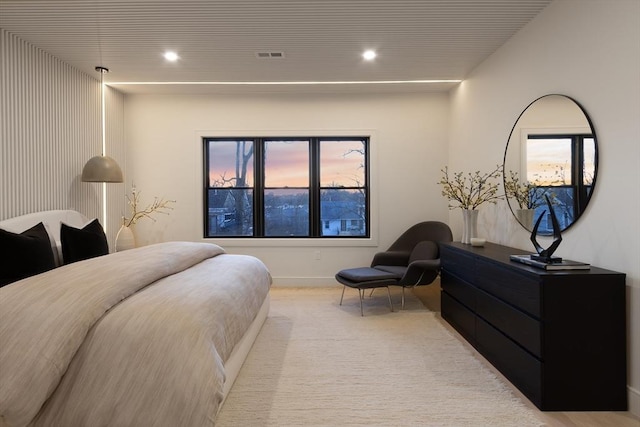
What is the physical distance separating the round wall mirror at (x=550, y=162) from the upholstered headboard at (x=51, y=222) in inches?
153

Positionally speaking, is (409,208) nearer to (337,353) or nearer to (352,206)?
(352,206)

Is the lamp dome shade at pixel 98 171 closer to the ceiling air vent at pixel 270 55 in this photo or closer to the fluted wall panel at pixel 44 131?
the fluted wall panel at pixel 44 131

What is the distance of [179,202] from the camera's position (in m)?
5.39

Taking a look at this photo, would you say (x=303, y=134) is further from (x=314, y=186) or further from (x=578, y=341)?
(x=578, y=341)

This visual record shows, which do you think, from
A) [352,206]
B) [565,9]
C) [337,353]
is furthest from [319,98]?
[337,353]

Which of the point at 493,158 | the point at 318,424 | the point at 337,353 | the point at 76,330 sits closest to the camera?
the point at 76,330

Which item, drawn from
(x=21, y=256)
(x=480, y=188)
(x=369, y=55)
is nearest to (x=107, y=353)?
(x=21, y=256)

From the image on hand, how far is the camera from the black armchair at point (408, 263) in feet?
13.3

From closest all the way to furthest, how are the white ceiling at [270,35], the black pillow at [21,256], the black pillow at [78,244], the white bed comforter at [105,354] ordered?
the white bed comforter at [105,354] < the black pillow at [21,256] < the white ceiling at [270,35] < the black pillow at [78,244]

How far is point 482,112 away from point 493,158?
1.93 ft

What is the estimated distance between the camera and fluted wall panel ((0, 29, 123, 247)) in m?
3.41

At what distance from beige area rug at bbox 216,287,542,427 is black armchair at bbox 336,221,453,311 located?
0.39m

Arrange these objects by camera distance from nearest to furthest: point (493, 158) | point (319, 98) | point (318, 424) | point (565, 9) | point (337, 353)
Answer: point (318, 424)
point (565, 9)
point (337, 353)
point (493, 158)
point (319, 98)

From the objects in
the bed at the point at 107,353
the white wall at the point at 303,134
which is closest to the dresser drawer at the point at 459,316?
the white wall at the point at 303,134
